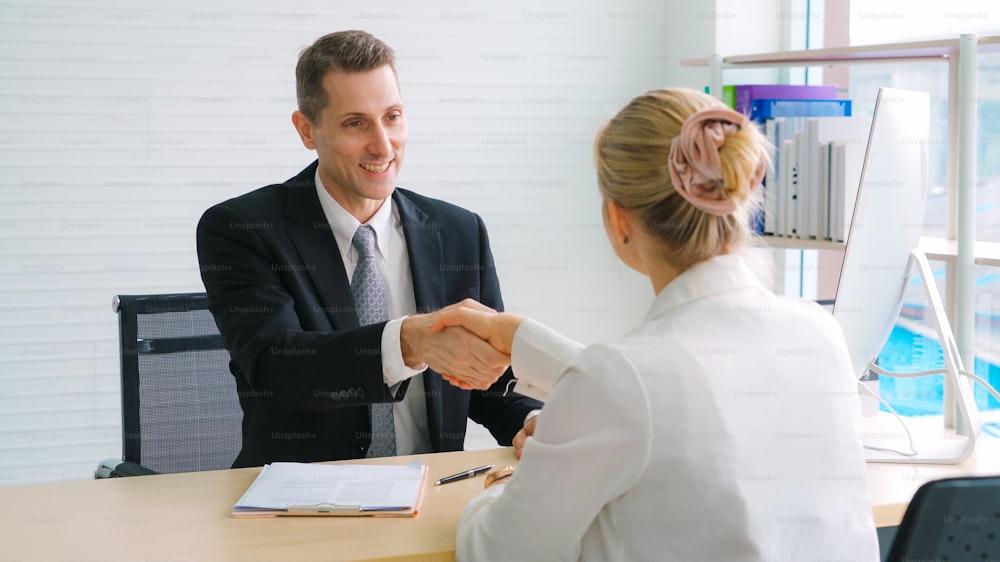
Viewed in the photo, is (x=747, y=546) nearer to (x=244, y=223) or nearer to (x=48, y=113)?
(x=244, y=223)

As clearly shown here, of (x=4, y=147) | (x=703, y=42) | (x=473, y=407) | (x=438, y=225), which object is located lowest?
(x=473, y=407)

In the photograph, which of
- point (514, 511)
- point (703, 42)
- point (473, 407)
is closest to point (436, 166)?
point (703, 42)

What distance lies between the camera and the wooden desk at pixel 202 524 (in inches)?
61.8

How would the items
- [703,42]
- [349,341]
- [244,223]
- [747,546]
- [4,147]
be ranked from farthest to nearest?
[703,42] < [4,147] < [244,223] < [349,341] < [747,546]

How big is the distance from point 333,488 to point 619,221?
741 millimetres

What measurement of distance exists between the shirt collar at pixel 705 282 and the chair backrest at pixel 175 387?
4.46 ft

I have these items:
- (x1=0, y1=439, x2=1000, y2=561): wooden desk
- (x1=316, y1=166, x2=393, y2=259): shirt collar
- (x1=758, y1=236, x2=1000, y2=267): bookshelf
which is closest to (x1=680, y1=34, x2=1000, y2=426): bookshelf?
(x1=758, y1=236, x2=1000, y2=267): bookshelf

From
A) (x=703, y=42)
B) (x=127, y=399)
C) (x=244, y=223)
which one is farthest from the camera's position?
(x=703, y=42)

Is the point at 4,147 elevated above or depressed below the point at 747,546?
above

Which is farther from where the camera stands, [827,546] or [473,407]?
[473,407]

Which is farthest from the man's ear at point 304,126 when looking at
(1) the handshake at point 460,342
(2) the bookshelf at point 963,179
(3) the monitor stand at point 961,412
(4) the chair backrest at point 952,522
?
(4) the chair backrest at point 952,522

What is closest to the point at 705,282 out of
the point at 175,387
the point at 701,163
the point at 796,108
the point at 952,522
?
the point at 701,163

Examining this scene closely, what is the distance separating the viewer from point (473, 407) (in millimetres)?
2441

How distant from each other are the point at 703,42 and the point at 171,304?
7.92 ft
